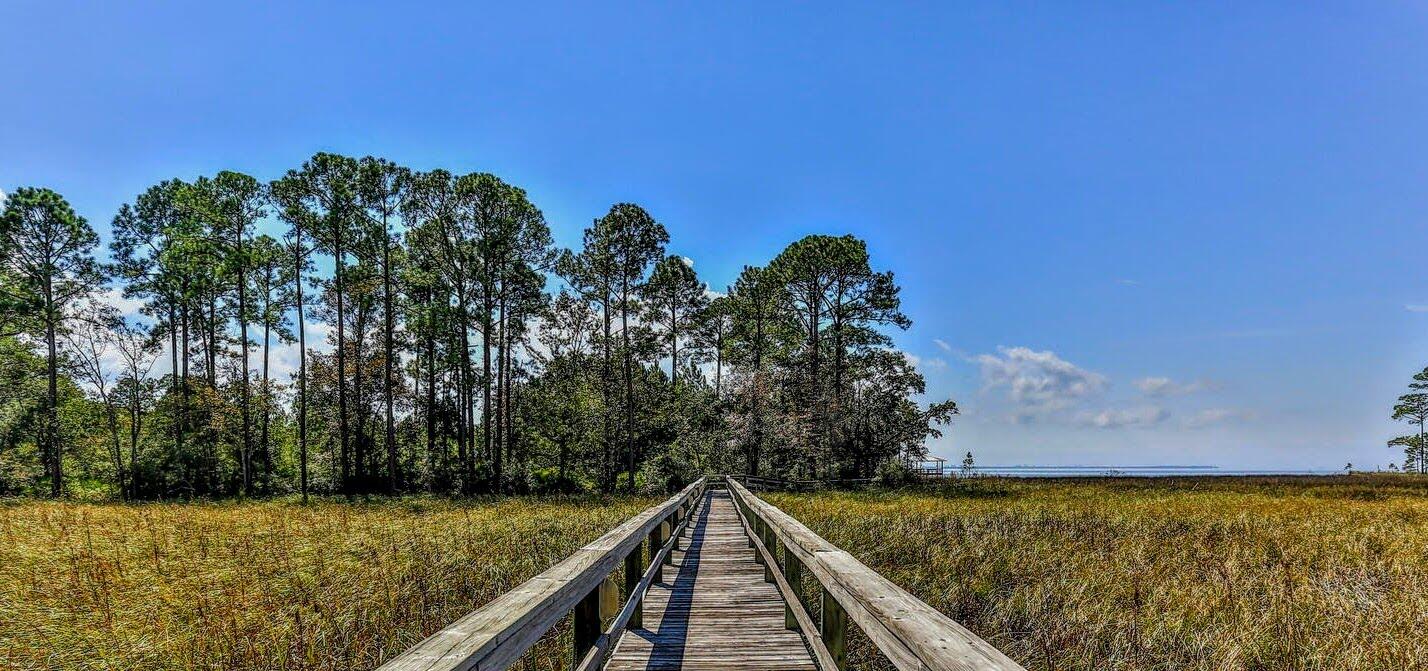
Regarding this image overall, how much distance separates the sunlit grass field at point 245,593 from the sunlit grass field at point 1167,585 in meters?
4.00

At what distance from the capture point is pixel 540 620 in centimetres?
224

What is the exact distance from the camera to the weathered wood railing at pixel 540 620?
1.61m

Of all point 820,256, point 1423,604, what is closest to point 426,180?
point 820,256

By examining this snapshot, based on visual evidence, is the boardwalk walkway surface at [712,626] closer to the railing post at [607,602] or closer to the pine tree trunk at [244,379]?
the railing post at [607,602]

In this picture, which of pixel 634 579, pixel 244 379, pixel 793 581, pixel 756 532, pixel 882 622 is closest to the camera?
pixel 882 622

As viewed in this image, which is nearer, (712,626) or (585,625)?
(585,625)

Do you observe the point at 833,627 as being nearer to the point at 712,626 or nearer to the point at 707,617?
the point at 712,626

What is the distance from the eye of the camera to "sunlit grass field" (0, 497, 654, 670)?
15.6 ft

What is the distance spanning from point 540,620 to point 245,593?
591 cm

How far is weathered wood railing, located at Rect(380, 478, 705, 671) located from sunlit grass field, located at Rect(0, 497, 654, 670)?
1.03m

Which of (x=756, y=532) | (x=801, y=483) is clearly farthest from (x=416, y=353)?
(x=756, y=532)

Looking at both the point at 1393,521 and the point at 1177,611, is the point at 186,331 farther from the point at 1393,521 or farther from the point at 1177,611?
the point at 1393,521

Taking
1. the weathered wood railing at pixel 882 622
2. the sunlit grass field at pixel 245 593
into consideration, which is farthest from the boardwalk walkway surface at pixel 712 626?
the sunlit grass field at pixel 245 593

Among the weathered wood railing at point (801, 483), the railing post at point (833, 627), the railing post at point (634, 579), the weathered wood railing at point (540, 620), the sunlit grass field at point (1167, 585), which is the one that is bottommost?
Answer: the weathered wood railing at point (801, 483)
